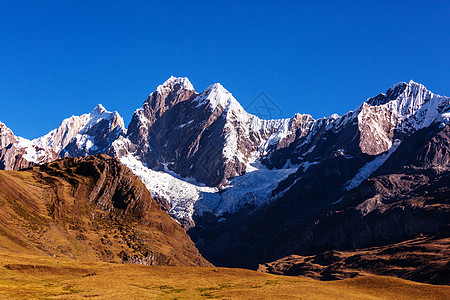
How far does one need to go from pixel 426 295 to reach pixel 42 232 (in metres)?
130

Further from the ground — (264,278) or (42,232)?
(42,232)

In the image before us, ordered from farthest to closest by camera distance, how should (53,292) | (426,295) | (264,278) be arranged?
1. (264,278)
2. (426,295)
3. (53,292)

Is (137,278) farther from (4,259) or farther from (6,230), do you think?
(6,230)

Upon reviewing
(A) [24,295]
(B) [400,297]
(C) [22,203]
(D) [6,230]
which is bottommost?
(A) [24,295]

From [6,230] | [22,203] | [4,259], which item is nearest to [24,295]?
[4,259]

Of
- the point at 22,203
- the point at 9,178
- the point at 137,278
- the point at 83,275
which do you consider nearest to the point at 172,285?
the point at 137,278

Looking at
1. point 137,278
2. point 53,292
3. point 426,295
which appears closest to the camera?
point 53,292

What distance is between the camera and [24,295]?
250 ft

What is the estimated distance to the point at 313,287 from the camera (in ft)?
318

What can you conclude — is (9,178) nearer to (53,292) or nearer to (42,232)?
(42,232)

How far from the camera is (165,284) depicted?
99750mm

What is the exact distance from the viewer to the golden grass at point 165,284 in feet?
281

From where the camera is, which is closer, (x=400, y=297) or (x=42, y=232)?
(x=400, y=297)

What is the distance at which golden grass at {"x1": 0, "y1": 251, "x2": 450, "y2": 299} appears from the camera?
8562 cm
